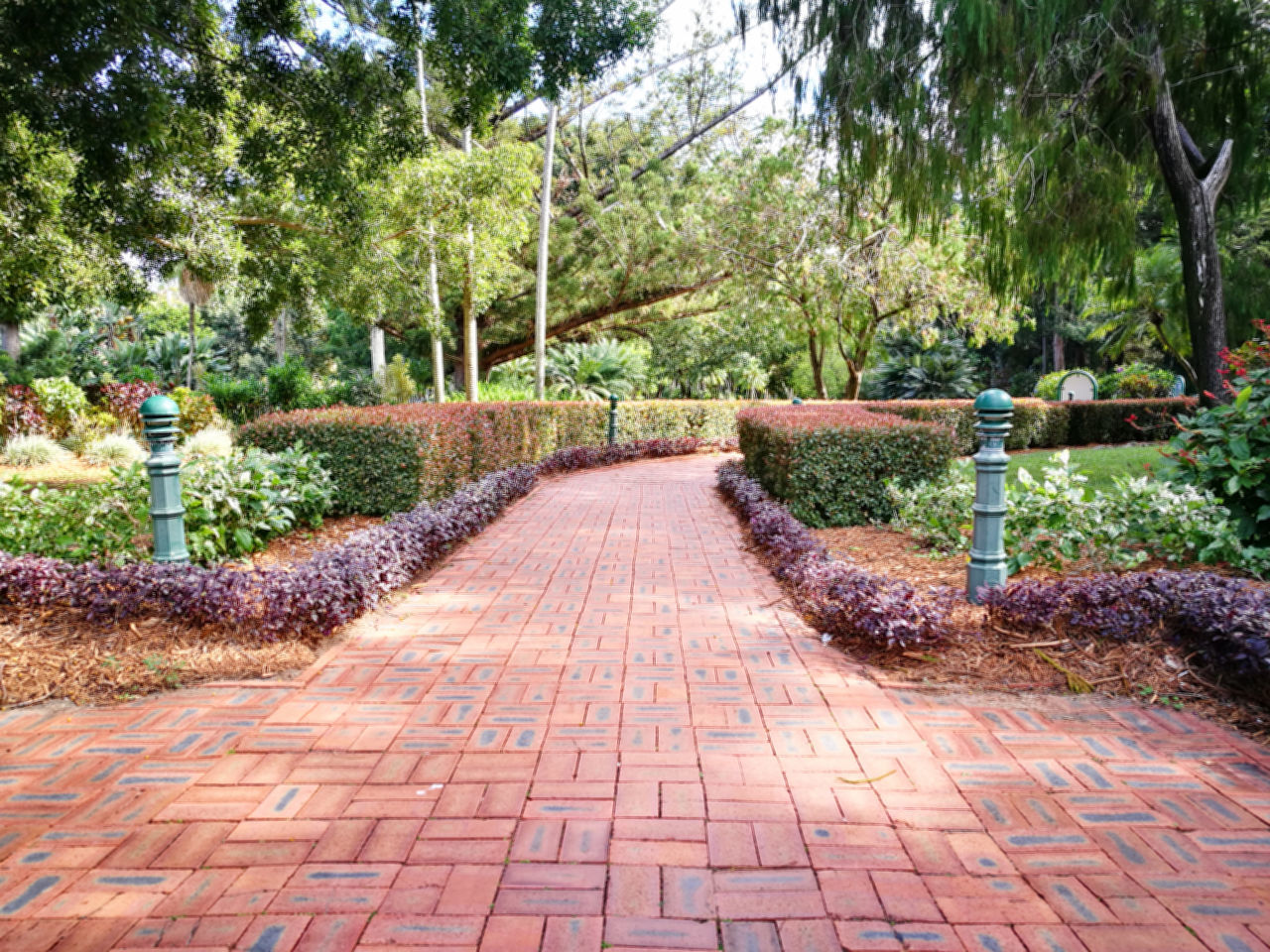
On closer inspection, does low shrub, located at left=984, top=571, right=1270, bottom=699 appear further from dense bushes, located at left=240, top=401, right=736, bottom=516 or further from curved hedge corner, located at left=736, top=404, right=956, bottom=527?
dense bushes, located at left=240, top=401, right=736, bottom=516

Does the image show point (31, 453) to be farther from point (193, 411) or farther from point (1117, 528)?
point (1117, 528)

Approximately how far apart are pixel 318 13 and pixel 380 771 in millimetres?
6697

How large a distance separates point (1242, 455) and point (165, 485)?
571 cm

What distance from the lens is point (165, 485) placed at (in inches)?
157

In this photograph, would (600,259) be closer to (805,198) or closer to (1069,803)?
(805,198)

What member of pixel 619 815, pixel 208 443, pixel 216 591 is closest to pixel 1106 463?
pixel 619 815

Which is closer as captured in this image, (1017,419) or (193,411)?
(193,411)

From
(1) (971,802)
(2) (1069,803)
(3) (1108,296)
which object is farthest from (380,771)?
(3) (1108,296)

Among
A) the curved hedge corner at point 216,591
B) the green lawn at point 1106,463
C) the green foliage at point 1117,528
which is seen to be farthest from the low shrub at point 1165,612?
the green lawn at point 1106,463

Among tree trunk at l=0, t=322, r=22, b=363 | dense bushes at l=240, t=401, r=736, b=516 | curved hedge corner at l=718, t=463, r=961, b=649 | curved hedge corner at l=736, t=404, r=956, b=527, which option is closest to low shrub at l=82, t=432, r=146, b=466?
dense bushes at l=240, t=401, r=736, b=516

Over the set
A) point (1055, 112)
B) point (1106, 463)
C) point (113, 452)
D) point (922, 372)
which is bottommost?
point (1106, 463)

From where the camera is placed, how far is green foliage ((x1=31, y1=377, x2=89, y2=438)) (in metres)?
11.6

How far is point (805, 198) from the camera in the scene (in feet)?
49.5

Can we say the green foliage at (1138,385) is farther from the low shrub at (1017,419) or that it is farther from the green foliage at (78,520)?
the green foliage at (78,520)
